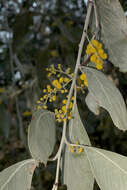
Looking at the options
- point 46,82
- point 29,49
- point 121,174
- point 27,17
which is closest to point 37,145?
Result: point 121,174

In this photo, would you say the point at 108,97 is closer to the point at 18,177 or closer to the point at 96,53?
the point at 96,53

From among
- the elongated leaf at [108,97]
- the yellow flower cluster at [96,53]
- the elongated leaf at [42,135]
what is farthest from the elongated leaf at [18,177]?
the yellow flower cluster at [96,53]

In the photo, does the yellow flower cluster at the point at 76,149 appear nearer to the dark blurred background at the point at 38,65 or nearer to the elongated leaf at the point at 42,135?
the elongated leaf at the point at 42,135

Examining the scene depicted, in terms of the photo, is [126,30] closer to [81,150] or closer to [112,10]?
[112,10]

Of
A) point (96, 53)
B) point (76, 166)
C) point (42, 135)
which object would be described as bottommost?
point (76, 166)

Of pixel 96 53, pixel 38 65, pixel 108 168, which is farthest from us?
pixel 38 65

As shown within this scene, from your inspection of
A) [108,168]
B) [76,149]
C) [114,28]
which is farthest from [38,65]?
[108,168]
